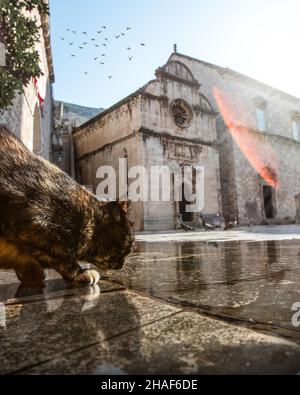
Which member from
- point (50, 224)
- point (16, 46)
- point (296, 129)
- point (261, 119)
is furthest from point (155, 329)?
point (296, 129)

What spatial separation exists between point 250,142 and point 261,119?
3.84 metres

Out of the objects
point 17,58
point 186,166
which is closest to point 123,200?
point 17,58

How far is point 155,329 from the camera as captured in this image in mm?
1178

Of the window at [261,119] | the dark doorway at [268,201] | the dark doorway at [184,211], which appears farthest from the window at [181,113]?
the dark doorway at [268,201]

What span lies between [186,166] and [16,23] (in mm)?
14390

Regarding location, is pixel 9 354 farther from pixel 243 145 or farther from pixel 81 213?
pixel 243 145

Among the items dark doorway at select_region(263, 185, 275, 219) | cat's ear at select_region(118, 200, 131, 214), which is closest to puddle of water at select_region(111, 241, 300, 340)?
cat's ear at select_region(118, 200, 131, 214)

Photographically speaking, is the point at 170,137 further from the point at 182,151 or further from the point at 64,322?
the point at 64,322

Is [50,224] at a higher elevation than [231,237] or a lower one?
higher

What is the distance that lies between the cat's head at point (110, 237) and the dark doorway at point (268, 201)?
23.9m

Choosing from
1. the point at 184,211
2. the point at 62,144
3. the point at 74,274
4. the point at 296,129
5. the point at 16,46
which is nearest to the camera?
the point at 74,274

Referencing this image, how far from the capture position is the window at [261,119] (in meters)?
25.8

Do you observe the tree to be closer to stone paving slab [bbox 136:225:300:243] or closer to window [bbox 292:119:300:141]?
stone paving slab [bbox 136:225:300:243]
